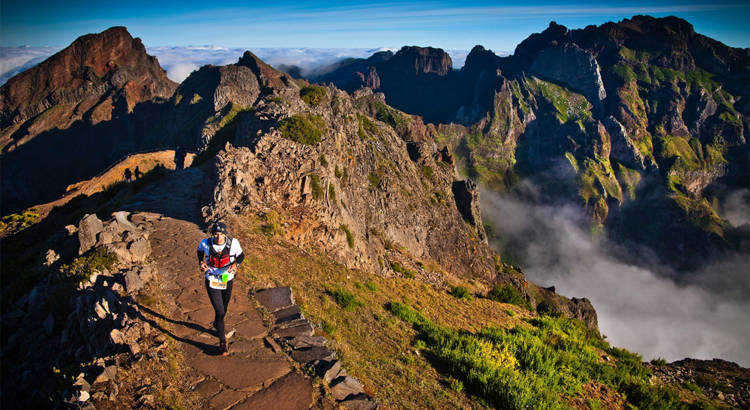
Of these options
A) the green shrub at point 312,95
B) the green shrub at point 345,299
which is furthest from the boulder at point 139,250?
the green shrub at point 312,95

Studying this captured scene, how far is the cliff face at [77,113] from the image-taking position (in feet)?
328

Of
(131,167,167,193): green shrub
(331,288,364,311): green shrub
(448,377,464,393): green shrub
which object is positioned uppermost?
(448,377,464,393): green shrub

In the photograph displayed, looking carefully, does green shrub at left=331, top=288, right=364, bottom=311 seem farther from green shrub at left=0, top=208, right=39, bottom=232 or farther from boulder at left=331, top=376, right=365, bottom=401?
green shrub at left=0, top=208, right=39, bottom=232

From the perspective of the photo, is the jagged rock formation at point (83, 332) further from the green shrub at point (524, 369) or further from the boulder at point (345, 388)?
the green shrub at point (524, 369)

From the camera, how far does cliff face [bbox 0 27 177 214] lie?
328ft

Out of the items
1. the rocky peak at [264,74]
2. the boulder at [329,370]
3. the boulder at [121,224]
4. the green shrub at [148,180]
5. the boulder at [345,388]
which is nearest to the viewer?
the boulder at [345,388]

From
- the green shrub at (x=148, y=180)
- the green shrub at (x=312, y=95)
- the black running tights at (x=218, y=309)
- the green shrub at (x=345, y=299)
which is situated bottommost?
the green shrub at (x=148, y=180)

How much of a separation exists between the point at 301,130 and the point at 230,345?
1654cm

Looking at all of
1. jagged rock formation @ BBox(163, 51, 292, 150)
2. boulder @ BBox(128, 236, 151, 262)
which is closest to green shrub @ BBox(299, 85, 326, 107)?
boulder @ BBox(128, 236, 151, 262)

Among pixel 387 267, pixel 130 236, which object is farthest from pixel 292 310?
pixel 387 267

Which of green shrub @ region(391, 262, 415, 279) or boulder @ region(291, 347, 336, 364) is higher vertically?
boulder @ region(291, 347, 336, 364)

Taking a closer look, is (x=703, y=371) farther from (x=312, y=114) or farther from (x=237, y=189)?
(x=312, y=114)

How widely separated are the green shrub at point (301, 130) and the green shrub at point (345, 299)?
38.8 feet

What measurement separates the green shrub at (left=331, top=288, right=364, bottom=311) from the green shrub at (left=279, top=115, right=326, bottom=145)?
466 inches
